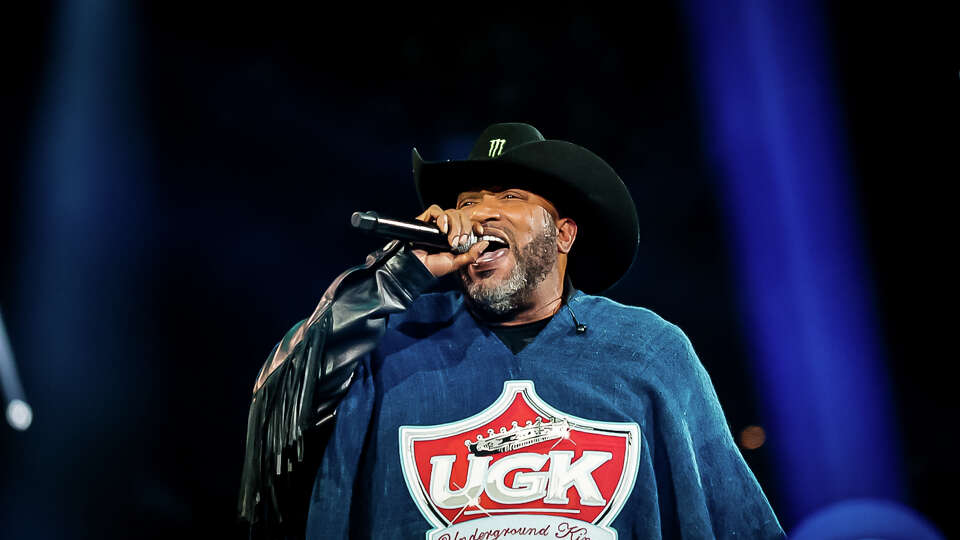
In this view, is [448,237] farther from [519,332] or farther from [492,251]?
[519,332]

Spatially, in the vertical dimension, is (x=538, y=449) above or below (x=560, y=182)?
below

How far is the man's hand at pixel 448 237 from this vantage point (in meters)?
1.91

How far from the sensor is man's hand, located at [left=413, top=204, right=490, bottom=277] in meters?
1.91

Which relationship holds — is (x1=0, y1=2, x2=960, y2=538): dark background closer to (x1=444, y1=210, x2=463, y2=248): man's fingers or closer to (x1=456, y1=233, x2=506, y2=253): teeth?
(x1=456, y1=233, x2=506, y2=253): teeth

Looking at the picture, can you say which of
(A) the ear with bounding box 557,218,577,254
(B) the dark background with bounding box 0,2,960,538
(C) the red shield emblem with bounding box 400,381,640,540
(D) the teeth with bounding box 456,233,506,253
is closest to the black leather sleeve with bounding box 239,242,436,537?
(D) the teeth with bounding box 456,233,506,253

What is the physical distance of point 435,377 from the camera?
6.60ft

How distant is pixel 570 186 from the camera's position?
227 cm

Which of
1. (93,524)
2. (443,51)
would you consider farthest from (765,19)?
(93,524)

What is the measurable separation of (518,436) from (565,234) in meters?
0.69

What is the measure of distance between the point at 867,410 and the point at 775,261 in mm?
771

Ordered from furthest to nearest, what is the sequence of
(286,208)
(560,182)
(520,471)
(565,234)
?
(286,208)
(565,234)
(560,182)
(520,471)

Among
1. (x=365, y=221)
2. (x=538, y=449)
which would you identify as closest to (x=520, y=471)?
(x=538, y=449)

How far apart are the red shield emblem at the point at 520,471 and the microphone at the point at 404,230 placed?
1.30ft

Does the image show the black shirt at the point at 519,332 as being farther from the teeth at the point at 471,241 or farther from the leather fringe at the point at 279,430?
the leather fringe at the point at 279,430
